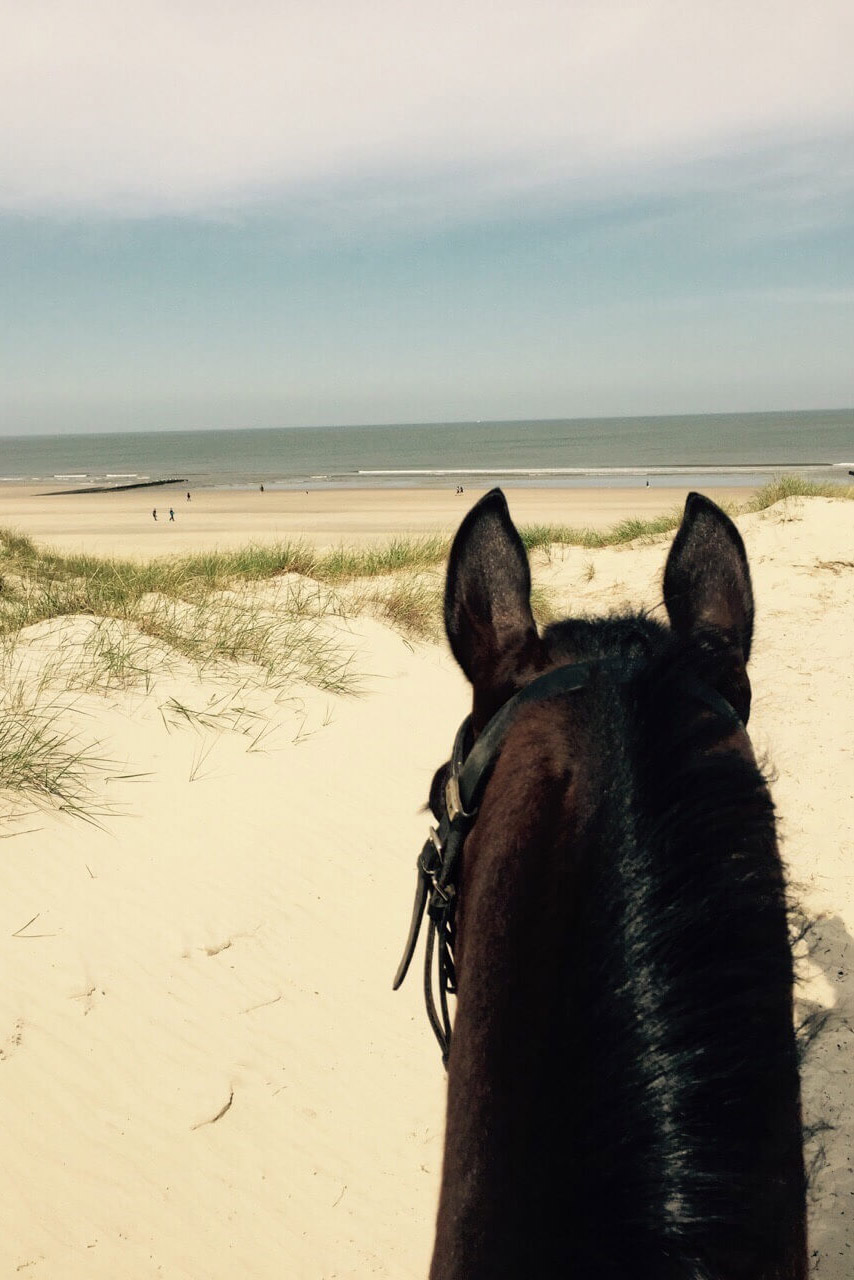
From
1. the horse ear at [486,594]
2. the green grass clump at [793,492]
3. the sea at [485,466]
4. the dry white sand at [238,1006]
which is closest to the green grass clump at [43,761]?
the dry white sand at [238,1006]

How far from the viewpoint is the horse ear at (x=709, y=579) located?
1324 millimetres

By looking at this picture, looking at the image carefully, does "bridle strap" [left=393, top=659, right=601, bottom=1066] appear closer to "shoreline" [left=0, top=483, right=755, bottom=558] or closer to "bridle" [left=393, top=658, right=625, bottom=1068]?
"bridle" [left=393, top=658, right=625, bottom=1068]

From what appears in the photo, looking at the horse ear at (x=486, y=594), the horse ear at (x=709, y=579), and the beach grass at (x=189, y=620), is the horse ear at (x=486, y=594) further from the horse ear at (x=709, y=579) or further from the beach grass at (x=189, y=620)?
the beach grass at (x=189, y=620)

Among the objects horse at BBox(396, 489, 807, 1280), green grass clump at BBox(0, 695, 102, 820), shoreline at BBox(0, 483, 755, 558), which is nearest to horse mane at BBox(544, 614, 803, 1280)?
horse at BBox(396, 489, 807, 1280)

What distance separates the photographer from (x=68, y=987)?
2986 mm

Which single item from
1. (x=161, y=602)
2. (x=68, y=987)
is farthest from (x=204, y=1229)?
(x=161, y=602)

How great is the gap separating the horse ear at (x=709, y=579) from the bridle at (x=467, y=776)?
20cm

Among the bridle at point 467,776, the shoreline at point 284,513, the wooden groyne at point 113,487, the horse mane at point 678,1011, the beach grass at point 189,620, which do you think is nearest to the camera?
the horse mane at point 678,1011

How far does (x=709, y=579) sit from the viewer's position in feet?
4.42

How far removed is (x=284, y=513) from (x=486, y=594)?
90.4ft

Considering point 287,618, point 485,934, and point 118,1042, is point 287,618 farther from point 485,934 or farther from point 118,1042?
point 485,934

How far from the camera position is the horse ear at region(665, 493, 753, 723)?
1324mm

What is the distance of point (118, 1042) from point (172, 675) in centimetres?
283

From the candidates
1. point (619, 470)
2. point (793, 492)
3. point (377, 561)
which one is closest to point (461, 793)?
point (377, 561)
